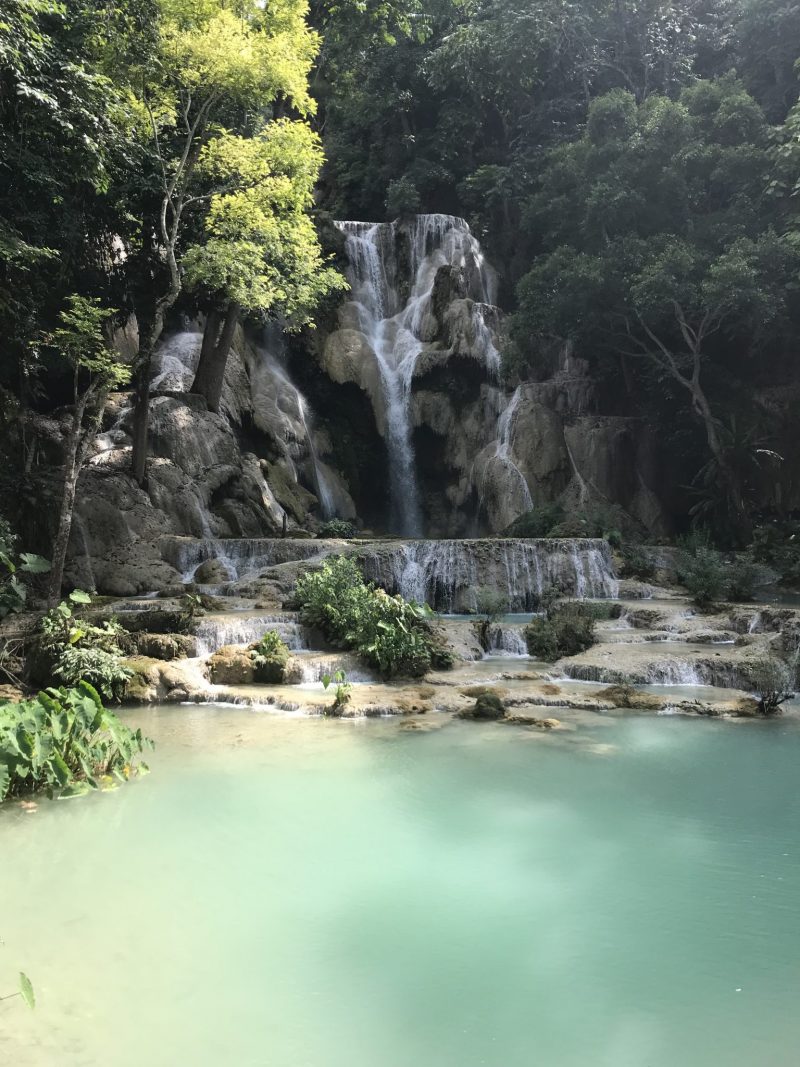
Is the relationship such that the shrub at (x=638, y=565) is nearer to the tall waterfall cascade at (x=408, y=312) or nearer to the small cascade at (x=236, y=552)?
the tall waterfall cascade at (x=408, y=312)

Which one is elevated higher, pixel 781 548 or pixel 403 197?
pixel 403 197

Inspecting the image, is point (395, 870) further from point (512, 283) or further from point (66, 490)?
point (512, 283)

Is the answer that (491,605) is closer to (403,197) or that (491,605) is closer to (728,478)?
(728,478)

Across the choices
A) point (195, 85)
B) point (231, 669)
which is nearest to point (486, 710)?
point (231, 669)

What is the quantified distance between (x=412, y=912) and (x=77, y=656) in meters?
5.91

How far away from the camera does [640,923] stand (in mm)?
4168

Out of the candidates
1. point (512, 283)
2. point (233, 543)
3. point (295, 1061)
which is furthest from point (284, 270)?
point (295, 1061)

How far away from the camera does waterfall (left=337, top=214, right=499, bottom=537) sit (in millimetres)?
23328

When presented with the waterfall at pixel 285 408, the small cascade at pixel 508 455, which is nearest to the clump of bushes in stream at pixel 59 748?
the waterfall at pixel 285 408

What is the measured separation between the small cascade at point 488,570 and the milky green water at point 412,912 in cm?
765

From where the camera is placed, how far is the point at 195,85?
1342 centimetres

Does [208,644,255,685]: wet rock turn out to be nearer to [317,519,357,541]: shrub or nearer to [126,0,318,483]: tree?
[126,0,318,483]: tree

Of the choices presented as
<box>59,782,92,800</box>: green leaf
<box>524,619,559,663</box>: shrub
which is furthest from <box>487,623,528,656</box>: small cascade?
<box>59,782,92,800</box>: green leaf

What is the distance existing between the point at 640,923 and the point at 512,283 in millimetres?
24953
